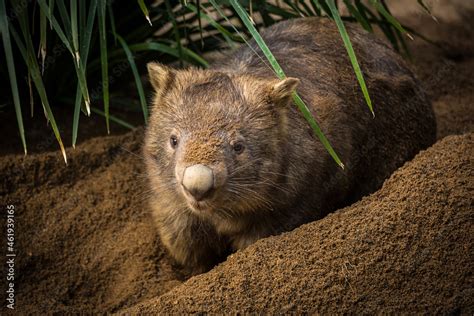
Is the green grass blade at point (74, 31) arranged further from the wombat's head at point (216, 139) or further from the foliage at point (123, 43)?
the foliage at point (123, 43)

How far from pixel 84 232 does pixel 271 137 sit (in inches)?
49.6

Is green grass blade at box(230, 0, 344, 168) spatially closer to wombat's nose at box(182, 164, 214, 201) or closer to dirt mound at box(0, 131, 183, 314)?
wombat's nose at box(182, 164, 214, 201)

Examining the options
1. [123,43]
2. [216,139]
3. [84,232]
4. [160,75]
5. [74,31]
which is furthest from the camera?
[123,43]

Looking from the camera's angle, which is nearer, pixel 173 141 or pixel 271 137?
pixel 173 141

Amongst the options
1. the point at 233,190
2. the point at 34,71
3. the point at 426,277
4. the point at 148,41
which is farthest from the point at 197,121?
the point at 148,41

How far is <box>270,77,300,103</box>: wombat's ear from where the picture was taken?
3.66m

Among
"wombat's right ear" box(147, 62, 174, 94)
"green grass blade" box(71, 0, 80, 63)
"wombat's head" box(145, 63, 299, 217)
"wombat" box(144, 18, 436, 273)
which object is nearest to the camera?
"wombat's head" box(145, 63, 299, 217)

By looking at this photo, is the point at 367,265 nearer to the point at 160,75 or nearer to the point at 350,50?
the point at 350,50

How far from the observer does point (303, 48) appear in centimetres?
443

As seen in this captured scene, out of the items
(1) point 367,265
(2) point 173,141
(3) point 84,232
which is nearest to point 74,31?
(2) point 173,141

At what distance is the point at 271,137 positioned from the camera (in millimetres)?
3721

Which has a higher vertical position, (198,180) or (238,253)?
(198,180)

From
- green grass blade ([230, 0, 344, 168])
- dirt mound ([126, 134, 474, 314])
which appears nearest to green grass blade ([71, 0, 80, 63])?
green grass blade ([230, 0, 344, 168])

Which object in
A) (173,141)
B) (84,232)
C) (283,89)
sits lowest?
(84,232)
